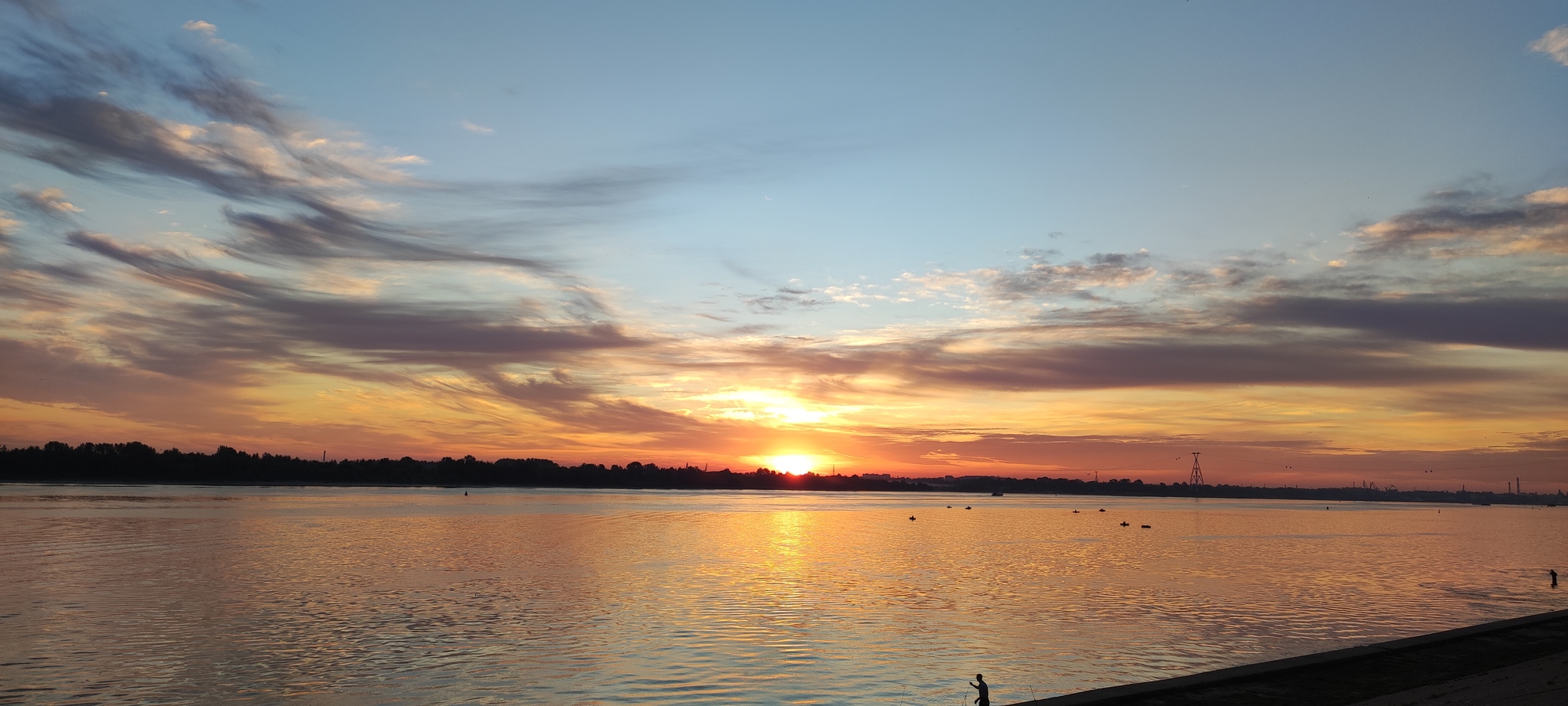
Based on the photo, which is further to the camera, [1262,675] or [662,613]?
[662,613]

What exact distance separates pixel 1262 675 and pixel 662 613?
2073cm

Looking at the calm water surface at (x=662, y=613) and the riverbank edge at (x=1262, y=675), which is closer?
the riverbank edge at (x=1262, y=675)

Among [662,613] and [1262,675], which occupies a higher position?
[1262,675]

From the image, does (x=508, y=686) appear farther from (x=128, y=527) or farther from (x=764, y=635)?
(x=128, y=527)

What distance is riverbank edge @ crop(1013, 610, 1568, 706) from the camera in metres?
16.3

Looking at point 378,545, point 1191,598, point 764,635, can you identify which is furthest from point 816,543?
point 764,635

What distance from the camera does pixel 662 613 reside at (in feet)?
112

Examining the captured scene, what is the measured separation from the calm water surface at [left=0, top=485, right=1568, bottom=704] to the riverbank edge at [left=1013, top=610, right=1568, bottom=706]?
4.48 meters

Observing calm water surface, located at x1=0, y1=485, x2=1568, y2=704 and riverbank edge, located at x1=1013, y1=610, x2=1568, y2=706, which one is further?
calm water surface, located at x1=0, y1=485, x2=1568, y2=704

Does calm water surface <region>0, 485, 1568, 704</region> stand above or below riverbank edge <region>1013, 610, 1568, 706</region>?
below

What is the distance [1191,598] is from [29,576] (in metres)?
48.1

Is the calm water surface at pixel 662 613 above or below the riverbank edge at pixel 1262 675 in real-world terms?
below

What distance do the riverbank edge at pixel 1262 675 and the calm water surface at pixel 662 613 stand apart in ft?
14.7

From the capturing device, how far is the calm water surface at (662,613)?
2291cm
